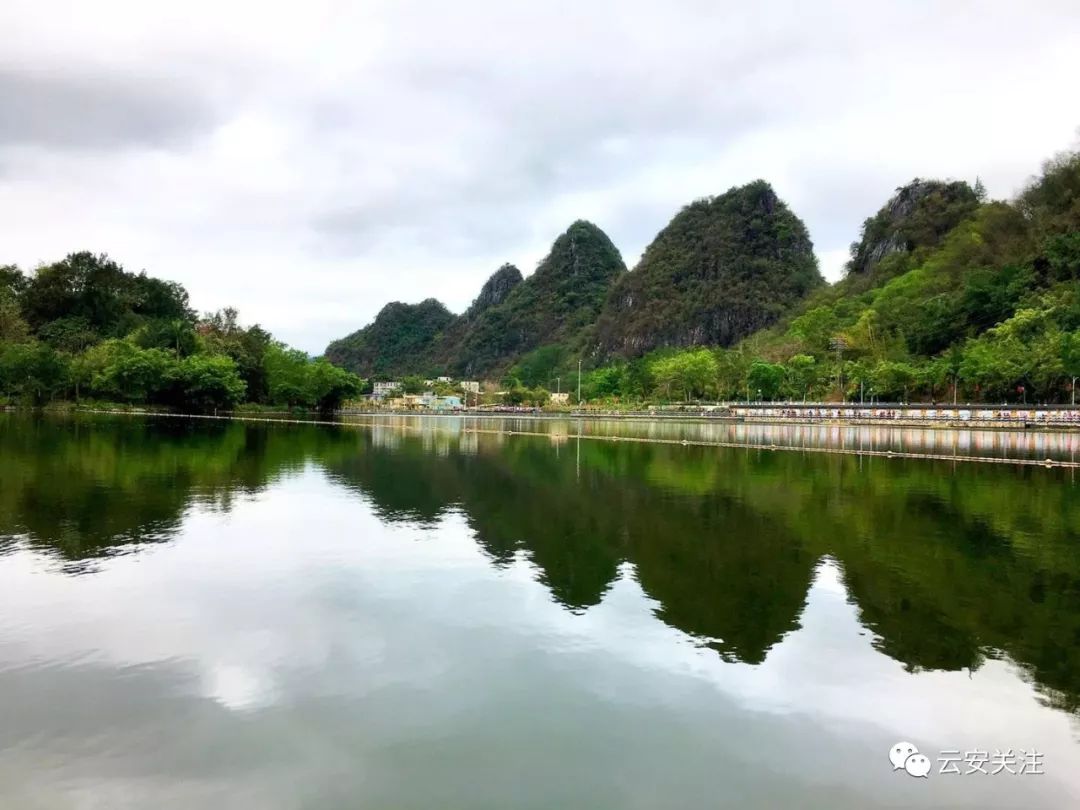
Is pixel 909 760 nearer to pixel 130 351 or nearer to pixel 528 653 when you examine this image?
pixel 528 653

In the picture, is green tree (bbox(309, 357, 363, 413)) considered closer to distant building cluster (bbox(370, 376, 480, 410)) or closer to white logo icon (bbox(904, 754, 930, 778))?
distant building cluster (bbox(370, 376, 480, 410))

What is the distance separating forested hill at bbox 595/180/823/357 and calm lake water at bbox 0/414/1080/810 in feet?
405

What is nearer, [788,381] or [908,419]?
[908,419]

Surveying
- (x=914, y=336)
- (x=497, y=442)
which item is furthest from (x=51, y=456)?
(x=914, y=336)

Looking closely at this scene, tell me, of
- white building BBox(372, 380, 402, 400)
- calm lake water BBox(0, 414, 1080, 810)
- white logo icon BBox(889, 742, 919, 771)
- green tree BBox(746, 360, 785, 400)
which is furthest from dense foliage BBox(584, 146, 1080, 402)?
white logo icon BBox(889, 742, 919, 771)

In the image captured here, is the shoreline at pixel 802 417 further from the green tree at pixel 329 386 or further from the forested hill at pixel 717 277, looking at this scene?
the forested hill at pixel 717 277

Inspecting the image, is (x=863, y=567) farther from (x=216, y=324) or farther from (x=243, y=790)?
(x=216, y=324)

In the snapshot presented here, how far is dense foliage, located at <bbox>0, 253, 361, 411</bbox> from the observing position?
6003 cm

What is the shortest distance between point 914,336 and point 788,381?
1305 centimetres

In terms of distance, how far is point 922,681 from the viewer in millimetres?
7270

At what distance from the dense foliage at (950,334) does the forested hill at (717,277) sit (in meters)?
28.8

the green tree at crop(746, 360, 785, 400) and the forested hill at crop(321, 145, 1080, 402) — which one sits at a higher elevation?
the forested hill at crop(321, 145, 1080, 402)

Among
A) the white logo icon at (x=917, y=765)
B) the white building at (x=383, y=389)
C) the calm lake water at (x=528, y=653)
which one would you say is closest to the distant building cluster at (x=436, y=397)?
the white building at (x=383, y=389)

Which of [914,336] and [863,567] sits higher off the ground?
[914,336]
